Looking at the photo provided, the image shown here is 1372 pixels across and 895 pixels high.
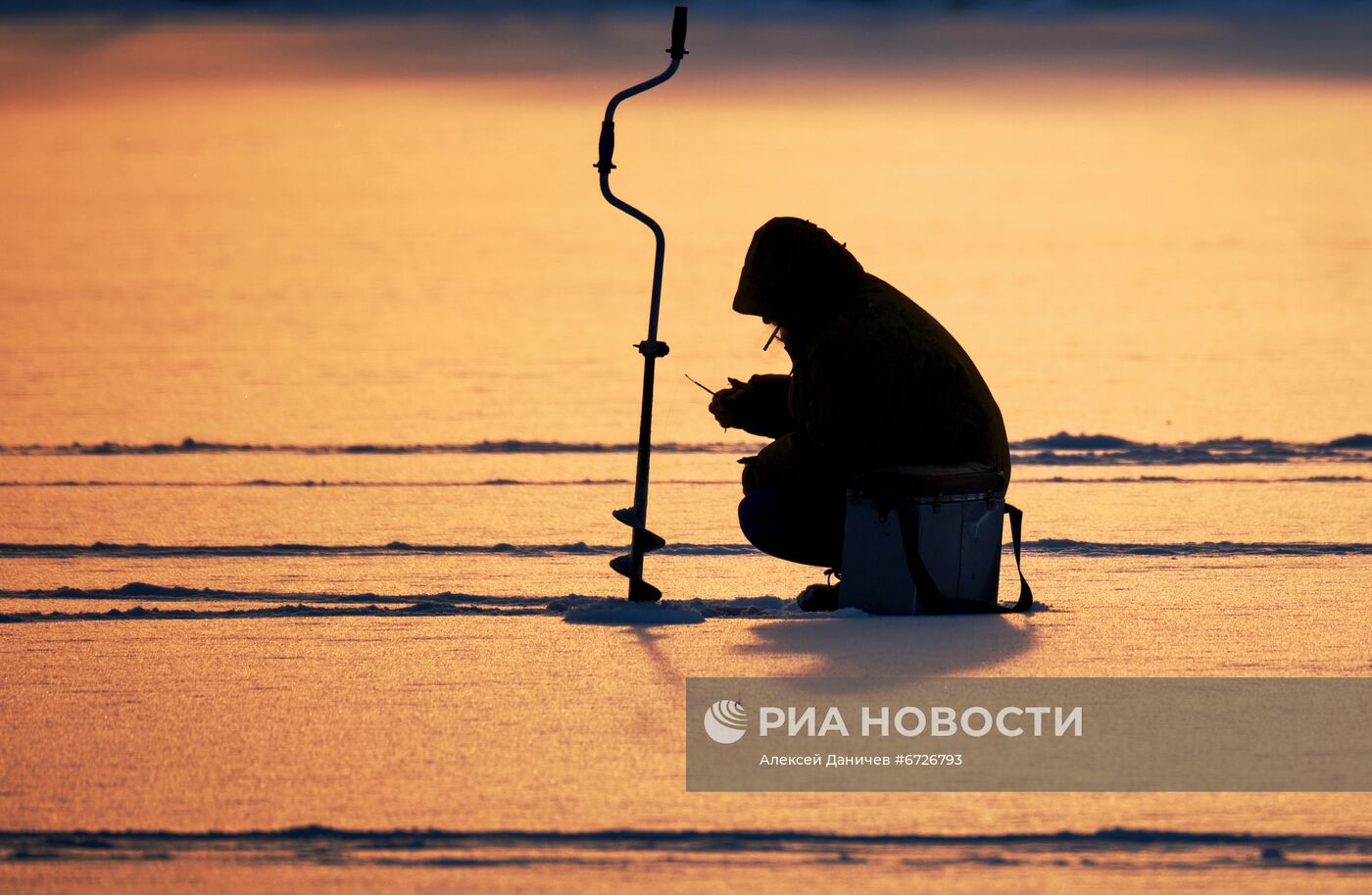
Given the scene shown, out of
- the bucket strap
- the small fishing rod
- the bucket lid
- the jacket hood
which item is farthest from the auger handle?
the bucket strap

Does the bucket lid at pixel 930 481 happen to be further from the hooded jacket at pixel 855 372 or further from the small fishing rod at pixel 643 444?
the small fishing rod at pixel 643 444

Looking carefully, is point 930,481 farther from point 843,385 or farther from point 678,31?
point 678,31

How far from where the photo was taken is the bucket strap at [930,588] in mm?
4902

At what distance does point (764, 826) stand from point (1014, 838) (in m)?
0.43

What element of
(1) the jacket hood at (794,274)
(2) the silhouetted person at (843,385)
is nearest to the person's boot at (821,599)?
(2) the silhouetted person at (843,385)

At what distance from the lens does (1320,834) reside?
11.9 feet

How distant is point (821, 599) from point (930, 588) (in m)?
0.34

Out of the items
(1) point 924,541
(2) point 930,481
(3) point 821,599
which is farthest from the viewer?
(3) point 821,599

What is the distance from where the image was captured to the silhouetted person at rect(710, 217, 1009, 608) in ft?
16.3

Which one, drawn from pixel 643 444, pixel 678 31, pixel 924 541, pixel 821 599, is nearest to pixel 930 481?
pixel 924 541

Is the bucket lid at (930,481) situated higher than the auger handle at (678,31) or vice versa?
the auger handle at (678,31)

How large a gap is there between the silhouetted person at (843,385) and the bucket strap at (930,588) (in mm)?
185

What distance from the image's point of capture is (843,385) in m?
4.97

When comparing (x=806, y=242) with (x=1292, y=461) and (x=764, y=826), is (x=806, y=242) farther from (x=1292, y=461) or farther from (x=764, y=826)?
(x=1292, y=461)
